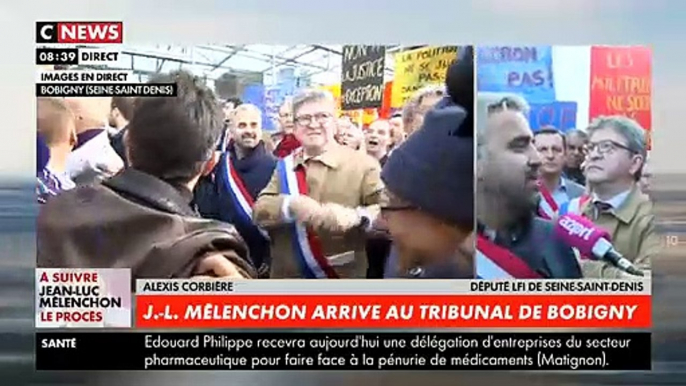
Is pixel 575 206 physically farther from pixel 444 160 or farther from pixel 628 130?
pixel 444 160

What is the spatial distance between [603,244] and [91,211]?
5.25ft

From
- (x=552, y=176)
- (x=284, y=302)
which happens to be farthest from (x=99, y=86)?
(x=552, y=176)

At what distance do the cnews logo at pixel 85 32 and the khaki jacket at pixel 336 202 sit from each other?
66cm

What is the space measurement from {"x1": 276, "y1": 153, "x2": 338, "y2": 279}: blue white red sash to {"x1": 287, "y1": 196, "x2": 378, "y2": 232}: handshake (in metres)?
0.03

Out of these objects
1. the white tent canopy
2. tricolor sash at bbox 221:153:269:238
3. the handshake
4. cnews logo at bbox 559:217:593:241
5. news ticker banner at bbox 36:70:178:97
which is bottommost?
cnews logo at bbox 559:217:593:241

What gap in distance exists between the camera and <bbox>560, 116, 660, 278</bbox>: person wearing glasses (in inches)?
123

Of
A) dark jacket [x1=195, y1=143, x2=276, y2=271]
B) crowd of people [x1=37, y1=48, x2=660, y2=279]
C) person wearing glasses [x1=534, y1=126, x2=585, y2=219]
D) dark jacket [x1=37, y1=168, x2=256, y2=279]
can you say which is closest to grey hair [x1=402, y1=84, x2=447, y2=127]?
crowd of people [x1=37, y1=48, x2=660, y2=279]

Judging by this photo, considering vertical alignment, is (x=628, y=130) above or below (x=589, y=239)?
above

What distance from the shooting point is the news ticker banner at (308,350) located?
10.2ft

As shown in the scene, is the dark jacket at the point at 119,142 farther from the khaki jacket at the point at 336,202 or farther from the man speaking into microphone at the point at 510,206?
the man speaking into microphone at the point at 510,206

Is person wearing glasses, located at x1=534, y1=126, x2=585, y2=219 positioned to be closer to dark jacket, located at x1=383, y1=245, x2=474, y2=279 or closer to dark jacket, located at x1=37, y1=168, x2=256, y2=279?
dark jacket, located at x1=383, y1=245, x2=474, y2=279

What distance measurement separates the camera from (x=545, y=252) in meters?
3.13

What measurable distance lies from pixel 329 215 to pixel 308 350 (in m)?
0.43

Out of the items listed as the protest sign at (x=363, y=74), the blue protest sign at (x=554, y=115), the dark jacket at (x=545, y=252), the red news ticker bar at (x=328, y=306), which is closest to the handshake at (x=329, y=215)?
the red news ticker bar at (x=328, y=306)
